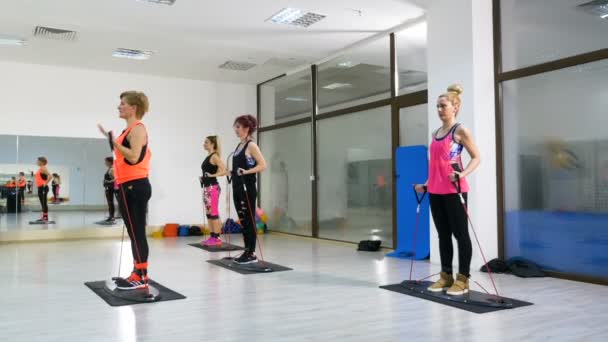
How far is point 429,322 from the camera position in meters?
2.98

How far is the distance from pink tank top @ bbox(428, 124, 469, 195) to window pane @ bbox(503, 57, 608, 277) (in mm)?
1458

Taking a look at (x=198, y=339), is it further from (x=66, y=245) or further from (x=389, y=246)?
(x=66, y=245)

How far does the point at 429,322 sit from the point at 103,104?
7216 millimetres

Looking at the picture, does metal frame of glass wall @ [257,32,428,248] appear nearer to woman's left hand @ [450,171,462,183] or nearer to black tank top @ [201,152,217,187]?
black tank top @ [201,152,217,187]

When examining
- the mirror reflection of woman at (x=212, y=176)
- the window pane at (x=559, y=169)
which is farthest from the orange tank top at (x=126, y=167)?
the window pane at (x=559, y=169)

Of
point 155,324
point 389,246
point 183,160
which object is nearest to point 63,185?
point 183,160

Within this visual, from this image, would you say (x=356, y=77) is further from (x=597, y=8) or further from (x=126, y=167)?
(x=126, y=167)

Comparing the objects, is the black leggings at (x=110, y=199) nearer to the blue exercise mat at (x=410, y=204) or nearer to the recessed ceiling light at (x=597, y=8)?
the blue exercise mat at (x=410, y=204)

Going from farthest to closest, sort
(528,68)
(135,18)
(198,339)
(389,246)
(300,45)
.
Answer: (300,45), (389,246), (135,18), (528,68), (198,339)

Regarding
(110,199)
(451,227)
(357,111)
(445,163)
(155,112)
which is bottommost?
(451,227)

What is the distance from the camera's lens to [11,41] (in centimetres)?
692

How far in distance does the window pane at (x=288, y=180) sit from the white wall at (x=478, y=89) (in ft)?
11.8

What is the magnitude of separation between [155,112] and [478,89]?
590cm

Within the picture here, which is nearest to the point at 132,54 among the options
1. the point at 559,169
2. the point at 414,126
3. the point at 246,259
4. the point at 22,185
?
the point at 22,185
